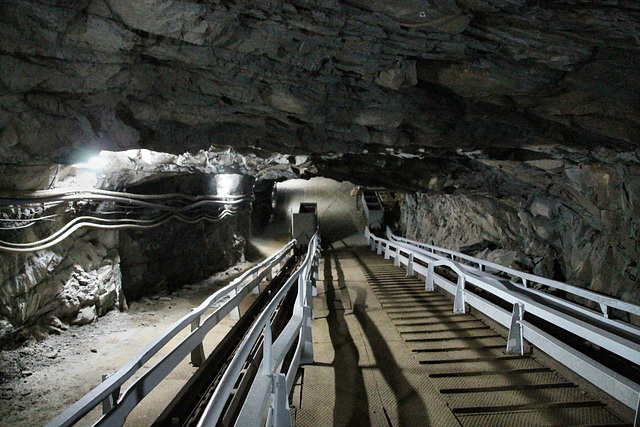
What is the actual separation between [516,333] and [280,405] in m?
3.05

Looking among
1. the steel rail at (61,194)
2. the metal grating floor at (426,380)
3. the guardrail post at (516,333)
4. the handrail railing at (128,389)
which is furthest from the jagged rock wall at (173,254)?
the guardrail post at (516,333)

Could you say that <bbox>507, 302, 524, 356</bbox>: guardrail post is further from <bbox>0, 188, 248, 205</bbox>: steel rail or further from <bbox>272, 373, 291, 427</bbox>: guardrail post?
<bbox>0, 188, 248, 205</bbox>: steel rail

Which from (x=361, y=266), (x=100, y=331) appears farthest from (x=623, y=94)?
(x=100, y=331)

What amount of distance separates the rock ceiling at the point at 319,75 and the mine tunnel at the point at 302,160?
0.03 metres

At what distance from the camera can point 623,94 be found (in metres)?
4.52

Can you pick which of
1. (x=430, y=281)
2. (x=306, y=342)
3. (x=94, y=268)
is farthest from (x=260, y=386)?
(x=94, y=268)

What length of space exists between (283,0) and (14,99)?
133 inches

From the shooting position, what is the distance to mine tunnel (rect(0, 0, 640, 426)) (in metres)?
3.32

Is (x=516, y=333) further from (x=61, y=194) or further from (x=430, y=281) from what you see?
(x=61, y=194)

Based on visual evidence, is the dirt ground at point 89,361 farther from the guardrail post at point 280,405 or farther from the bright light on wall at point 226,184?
the bright light on wall at point 226,184

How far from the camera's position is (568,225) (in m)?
8.40

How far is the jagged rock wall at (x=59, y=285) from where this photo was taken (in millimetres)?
5926

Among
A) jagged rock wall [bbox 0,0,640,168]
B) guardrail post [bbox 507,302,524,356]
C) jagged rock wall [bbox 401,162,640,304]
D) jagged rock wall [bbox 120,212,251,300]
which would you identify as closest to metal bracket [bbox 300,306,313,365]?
guardrail post [bbox 507,302,524,356]

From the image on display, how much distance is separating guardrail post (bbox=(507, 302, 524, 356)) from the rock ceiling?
2874mm
